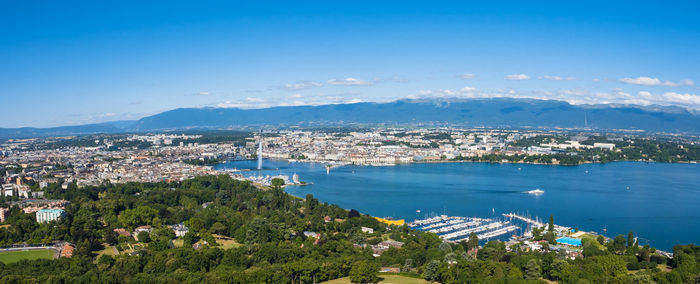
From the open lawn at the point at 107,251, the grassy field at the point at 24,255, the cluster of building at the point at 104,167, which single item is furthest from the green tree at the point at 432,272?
the cluster of building at the point at 104,167

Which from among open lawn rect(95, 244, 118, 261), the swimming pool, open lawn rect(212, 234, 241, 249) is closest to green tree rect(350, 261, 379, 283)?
open lawn rect(212, 234, 241, 249)

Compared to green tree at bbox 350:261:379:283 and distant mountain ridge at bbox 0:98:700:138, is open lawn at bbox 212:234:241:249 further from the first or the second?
distant mountain ridge at bbox 0:98:700:138

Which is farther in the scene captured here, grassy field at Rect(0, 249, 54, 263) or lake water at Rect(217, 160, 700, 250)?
lake water at Rect(217, 160, 700, 250)

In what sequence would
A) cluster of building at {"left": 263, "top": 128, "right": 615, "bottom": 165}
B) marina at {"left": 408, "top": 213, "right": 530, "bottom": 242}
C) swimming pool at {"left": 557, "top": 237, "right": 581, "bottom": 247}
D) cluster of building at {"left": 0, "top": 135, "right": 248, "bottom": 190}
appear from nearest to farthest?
1. swimming pool at {"left": 557, "top": 237, "right": 581, "bottom": 247}
2. marina at {"left": 408, "top": 213, "right": 530, "bottom": 242}
3. cluster of building at {"left": 0, "top": 135, "right": 248, "bottom": 190}
4. cluster of building at {"left": 263, "top": 128, "right": 615, "bottom": 165}

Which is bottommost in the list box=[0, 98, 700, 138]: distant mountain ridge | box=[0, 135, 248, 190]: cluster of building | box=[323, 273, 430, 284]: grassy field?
box=[323, 273, 430, 284]: grassy field

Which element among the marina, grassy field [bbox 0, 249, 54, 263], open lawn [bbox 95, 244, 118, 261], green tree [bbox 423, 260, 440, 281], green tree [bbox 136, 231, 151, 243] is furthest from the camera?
the marina

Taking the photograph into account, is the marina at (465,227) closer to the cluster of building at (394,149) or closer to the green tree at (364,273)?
the green tree at (364,273)

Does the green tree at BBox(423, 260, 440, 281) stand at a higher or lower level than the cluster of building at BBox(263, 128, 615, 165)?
lower

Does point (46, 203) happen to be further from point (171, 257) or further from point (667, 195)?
point (667, 195)
